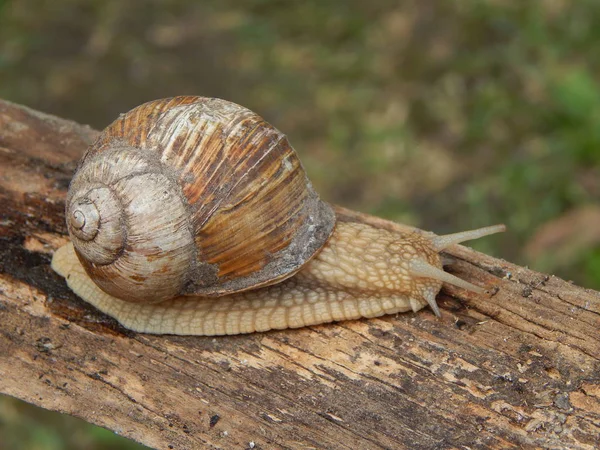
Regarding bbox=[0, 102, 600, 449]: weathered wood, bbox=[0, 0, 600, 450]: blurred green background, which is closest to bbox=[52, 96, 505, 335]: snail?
bbox=[0, 102, 600, 449]: weathered wood

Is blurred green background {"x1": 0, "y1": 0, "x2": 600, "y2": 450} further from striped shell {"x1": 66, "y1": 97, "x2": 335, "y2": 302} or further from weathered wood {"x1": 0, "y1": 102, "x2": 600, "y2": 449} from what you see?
striped shell {"x1": 66, "y1": 97, "x2": 335, "y2": 302}

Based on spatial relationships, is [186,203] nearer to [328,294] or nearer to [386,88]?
[328,294]

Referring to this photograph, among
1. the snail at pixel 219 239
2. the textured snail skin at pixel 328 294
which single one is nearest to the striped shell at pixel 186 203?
the snail at pixel 219 239

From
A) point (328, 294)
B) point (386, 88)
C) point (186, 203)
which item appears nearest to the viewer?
point (186, 203)

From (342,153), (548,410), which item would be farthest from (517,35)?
(548,410)

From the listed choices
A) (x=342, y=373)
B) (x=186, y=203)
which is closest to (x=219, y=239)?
(x=186, y=203)

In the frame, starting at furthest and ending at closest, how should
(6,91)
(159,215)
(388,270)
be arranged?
(6,91)
(388,270)
(159,215)

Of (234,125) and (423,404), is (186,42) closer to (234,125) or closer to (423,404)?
(234,125)

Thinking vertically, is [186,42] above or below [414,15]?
below

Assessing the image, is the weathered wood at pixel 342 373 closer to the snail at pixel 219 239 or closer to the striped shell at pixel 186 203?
the snail at pixel 219 239
